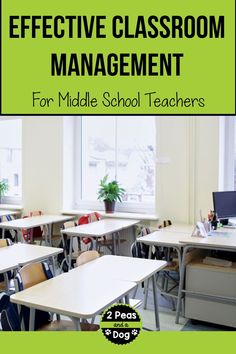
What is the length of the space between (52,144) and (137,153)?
1271mm

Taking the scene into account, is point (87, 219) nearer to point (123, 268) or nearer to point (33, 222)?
point (33, 222)

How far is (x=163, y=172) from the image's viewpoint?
470 cm

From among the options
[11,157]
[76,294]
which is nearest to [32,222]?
[11,157]

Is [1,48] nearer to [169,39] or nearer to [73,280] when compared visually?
[169,39]

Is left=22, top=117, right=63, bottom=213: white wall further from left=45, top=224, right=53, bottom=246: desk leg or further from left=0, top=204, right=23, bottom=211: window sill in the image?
left=45, top=224, right=53, bottom=246: desk leg

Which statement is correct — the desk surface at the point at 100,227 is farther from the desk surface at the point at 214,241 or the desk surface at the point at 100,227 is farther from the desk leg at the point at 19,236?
the desk surface at the point at 214,241

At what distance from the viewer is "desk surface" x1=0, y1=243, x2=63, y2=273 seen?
8.89 ft

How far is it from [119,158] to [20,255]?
107 inches

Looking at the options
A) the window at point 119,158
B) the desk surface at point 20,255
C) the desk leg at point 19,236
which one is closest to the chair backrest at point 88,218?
the window at point 119,158

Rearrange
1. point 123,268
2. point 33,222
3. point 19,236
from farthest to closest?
point 19,236, point 33,222, point 123,268

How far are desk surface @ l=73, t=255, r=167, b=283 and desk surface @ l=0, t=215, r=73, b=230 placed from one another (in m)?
1.85

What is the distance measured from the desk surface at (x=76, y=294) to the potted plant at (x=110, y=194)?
272 cm

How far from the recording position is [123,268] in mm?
2557
